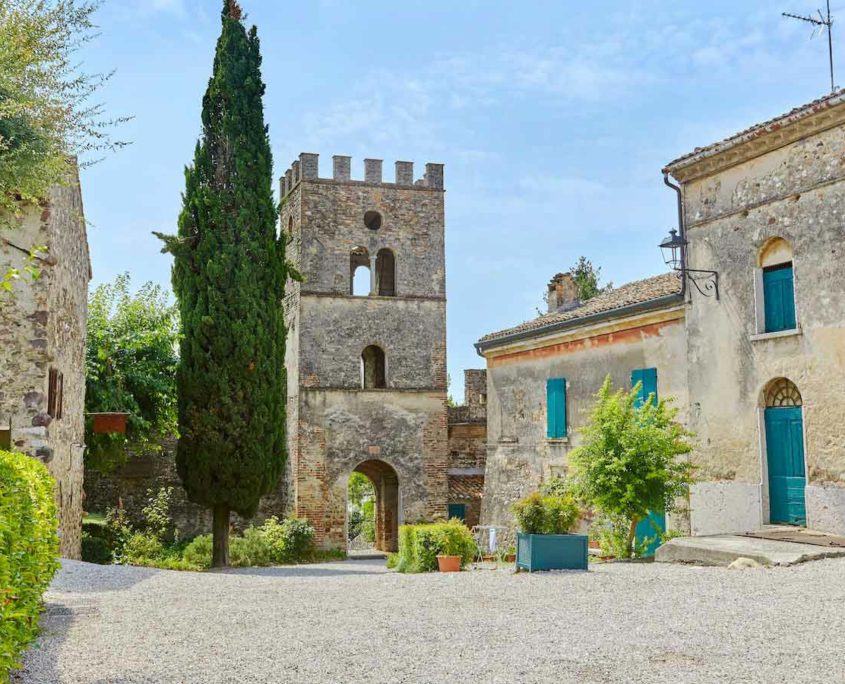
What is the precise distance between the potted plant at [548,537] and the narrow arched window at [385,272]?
17.1 m

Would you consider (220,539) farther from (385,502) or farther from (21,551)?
(21,551)

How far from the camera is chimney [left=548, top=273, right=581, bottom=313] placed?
23.6 meters

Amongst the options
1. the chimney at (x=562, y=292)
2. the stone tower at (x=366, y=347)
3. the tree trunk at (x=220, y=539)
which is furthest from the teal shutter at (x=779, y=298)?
the stone tower at (x=366, y=347)

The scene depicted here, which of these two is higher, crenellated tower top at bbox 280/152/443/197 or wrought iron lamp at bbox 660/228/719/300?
crenellated tower top at bbox 280/152/443/197

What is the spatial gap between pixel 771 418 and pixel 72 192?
1099cm

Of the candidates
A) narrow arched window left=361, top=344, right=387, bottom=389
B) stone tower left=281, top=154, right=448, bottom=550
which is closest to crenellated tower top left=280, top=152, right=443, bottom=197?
stone tower left=281, top=154, right=448, bottom=550

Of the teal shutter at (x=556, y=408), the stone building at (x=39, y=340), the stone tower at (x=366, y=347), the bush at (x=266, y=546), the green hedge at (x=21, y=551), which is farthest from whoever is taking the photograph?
the stone tower at (x=366, y=347)

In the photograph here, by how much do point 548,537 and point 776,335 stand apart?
5.01 metres

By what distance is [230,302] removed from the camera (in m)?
20.2

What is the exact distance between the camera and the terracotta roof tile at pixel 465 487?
2888cm

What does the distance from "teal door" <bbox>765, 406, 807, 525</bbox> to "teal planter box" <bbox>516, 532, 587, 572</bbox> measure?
381 centimetres

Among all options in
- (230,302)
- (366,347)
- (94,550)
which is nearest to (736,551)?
(230,302)

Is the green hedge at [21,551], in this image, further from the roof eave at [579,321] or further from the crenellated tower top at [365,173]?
the crenellated tower top at [365,173]

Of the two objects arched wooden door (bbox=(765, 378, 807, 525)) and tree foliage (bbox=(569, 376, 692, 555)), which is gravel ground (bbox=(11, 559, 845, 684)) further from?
arched wooden door (bbox=(765, 378, 807, 525))
